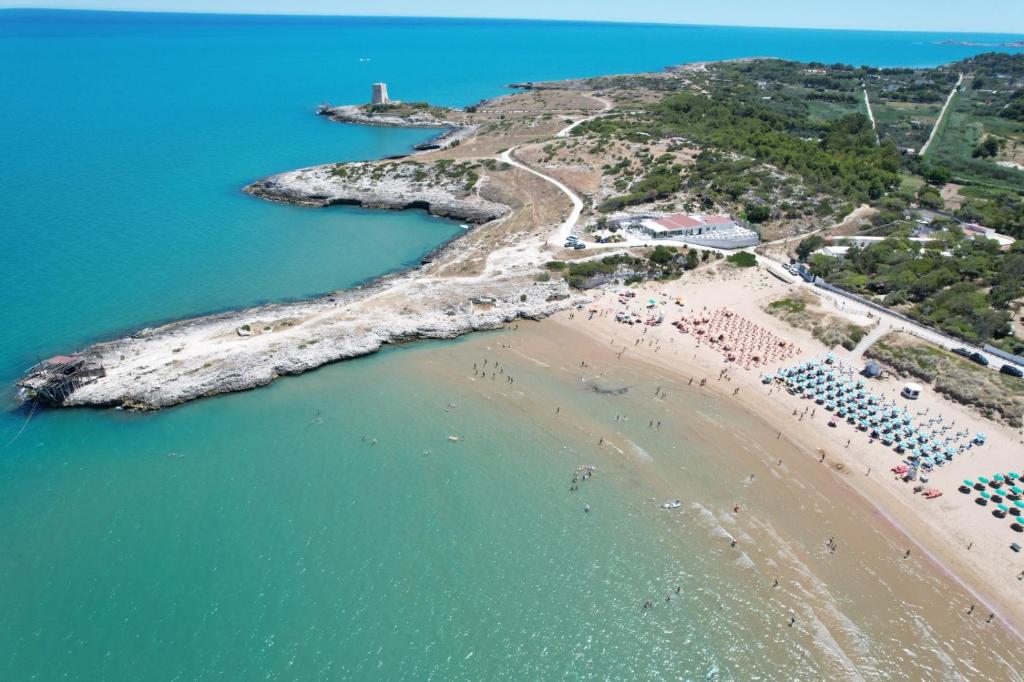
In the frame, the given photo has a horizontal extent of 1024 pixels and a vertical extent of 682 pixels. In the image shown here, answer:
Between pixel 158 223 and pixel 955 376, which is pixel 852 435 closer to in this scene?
pixel 955 376

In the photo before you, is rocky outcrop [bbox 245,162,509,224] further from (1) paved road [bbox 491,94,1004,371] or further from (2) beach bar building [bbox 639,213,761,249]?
(2) beach bar building [bbox 639,213,761,249]

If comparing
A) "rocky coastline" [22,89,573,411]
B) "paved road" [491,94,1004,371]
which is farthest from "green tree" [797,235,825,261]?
"rocky coastline" [22,89,573,411]

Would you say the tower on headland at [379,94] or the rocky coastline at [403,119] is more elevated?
the tower on headland at [379,94]

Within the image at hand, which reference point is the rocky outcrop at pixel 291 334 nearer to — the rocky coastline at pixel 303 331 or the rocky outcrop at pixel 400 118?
the rocky coastline at pixel 303 331

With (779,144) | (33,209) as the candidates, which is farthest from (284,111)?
(779,144)

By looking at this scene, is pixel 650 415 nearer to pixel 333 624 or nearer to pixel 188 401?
pixel 333 624

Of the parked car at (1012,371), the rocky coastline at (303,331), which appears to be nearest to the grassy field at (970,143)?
the parked car at (1012,371)

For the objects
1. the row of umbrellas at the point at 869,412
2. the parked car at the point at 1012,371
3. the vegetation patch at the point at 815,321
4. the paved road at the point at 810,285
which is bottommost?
the row of umbrellas at the point at 869,412
